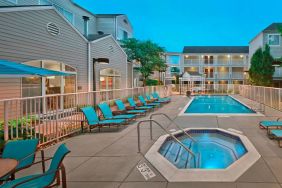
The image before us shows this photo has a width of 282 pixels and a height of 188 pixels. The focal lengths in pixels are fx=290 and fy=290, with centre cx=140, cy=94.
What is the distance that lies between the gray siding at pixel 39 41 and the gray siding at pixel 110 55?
1462 mm

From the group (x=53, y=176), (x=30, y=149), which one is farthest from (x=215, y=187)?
(x=30, y=149)

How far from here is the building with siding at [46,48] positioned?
10367 mm

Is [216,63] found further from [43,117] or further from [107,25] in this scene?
[43,117]

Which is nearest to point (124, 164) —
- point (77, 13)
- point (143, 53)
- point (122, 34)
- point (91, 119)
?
point (91, 119)

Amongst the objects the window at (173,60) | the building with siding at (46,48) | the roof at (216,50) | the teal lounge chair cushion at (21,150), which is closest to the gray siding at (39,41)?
the building with siding at (46,48)

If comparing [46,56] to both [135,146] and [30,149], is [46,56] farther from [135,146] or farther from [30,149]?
[30,149]

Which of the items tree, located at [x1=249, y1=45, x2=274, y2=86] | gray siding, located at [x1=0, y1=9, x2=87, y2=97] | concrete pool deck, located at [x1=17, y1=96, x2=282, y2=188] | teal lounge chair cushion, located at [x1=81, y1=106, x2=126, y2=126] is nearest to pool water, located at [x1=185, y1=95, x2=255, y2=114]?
gray siding, located at [x1=0, y1=9, x2=87, y2=97]

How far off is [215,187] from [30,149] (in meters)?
2.81

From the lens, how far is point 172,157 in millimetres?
7164

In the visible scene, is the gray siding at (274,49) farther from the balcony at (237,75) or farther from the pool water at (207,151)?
the pool water at (207,151)

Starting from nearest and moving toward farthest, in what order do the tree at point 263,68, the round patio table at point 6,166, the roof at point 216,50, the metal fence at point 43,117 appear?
the round patio table at point 6,166
the metal fence at point 43,117
the tree at point 263,68
the roof at point 216,50

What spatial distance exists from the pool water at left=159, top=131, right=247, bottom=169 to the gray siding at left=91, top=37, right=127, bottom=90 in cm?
945

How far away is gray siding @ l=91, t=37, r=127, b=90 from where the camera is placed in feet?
56.6

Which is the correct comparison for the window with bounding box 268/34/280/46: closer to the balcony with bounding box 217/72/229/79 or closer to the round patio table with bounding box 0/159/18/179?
the balcony with bounding box 217/72/229/79
